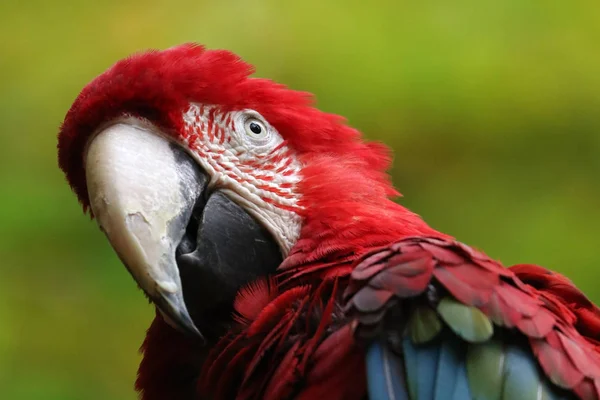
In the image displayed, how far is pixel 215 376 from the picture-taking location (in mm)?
1118

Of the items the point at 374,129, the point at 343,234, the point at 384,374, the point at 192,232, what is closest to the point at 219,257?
the point at 192,232

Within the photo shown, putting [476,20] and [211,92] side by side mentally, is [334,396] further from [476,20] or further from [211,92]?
[476,20]

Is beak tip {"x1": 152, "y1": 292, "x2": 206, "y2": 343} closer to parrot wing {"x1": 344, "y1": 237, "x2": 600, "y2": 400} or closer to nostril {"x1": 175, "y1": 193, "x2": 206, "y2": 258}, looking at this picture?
nostril {"x1": 175, "y1": 193, "x2": 206, "y2": 258}

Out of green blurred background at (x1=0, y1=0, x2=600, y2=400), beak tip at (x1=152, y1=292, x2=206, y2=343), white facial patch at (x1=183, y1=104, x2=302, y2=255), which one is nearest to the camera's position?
beak tip at (x1=152, y1=292, x2=206, y2=343)

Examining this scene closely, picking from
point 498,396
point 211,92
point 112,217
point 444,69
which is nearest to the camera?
point 498,396

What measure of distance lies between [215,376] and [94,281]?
4.26 ft

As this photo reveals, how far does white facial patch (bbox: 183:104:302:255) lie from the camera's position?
120cm

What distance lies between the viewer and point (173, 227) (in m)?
1.09

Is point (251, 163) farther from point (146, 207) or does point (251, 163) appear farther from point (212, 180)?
point (146, 207)

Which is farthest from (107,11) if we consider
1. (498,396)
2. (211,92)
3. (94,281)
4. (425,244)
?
Answer: (498,396)

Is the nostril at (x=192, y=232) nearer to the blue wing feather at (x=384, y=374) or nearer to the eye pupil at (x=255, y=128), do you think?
the eye pupil at (x=255, y=128)

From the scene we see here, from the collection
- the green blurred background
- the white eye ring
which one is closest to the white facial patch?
the white eye ring

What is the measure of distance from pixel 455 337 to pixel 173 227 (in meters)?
0.38

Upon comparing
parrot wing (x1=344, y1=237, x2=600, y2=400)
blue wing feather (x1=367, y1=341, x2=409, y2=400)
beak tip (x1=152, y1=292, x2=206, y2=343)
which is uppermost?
parrot wing (x1=344, y1=237, x2=600, y2=400)
